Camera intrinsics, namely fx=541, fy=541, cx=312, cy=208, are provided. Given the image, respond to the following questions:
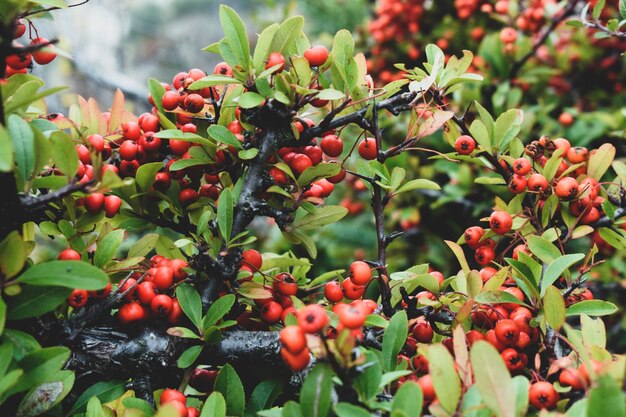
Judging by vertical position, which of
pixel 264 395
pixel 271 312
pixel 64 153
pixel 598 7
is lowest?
pixel 264 395

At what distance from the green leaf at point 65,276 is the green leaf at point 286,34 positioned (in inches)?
30.8

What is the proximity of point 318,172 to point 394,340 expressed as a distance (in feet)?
1.60

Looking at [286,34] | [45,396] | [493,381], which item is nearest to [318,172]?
[286,34]

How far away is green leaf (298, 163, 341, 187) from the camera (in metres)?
1.48

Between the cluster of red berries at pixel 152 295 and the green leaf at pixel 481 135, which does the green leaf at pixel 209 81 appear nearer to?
the cluster of red berries at pixel 152 295

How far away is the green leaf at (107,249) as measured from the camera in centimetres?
140

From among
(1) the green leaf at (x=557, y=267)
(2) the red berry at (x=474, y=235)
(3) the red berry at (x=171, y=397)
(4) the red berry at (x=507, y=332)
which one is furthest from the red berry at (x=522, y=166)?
(3) the red berry at (x=171, y=397)

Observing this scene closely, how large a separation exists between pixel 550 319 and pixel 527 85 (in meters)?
2.32

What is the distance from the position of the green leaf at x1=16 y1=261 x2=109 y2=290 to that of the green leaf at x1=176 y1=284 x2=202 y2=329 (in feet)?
1.02

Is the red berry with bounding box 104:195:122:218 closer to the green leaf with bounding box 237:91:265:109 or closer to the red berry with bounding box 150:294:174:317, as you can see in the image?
the red berry with bounding box 150:294:174:317

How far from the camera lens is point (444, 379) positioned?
1.08 metres

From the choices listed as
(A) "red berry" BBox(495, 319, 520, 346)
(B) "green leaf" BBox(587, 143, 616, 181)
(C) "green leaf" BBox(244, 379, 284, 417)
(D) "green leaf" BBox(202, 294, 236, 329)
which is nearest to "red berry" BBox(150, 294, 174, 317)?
(D) "green leaf" BBox(202, 294, 236, 329)

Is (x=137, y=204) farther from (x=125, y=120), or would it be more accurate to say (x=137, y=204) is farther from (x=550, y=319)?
(x=550, y=319)

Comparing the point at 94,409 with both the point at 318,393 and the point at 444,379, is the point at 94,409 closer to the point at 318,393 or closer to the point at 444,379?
the point at 318,393
